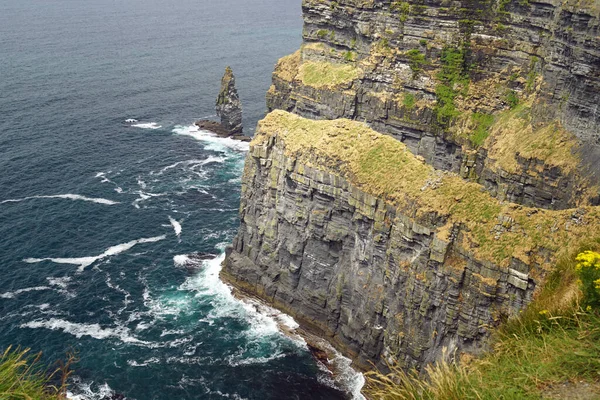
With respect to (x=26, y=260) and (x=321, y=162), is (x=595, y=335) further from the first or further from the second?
(x=26, y=260)

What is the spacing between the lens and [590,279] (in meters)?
21.8

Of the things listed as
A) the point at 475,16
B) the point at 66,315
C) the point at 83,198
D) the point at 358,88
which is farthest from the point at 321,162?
the point at 83,198

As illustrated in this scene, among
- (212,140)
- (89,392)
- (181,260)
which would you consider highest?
(212,140)

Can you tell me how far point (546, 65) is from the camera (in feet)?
207

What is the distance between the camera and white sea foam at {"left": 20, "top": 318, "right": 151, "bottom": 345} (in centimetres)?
7075

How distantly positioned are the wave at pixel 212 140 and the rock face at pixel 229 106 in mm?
3627

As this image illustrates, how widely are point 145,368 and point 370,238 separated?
2932 centimetres

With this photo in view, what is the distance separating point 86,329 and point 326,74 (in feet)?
166

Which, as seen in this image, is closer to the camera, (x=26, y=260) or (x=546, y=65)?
(x=546, y=65)

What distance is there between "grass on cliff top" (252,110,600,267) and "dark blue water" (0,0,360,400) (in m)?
21.7

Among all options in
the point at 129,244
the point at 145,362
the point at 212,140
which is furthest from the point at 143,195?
the point at 145,362

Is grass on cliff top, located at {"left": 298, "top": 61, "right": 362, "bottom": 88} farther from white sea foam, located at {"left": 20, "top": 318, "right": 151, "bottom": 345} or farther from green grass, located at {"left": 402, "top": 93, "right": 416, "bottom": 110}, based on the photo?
white sea foam, located at {"left": 20, "top": 318, "right": 151, "bottom": 345}

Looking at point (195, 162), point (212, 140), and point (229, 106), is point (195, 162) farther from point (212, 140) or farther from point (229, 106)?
point (229, 106)

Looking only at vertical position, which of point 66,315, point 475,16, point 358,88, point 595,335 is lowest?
point 66,315
